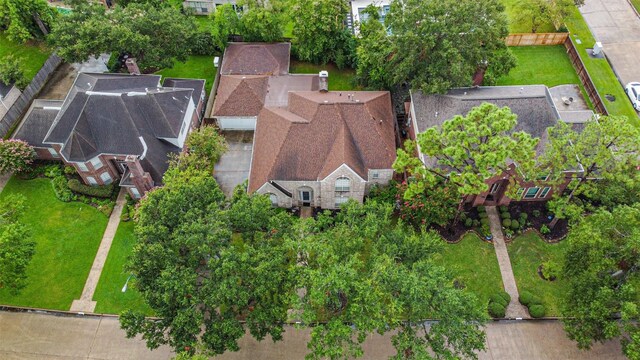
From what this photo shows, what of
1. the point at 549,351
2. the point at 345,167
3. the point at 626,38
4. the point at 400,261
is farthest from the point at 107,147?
the point at 626,38

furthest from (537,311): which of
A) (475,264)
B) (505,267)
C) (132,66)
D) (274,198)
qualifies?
(132,66)

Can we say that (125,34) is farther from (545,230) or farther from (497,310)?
(545,230)

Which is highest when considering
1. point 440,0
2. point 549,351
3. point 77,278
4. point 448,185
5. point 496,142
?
point 440,0

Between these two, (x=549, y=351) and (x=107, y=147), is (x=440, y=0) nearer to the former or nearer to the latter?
(x=549, y=351)

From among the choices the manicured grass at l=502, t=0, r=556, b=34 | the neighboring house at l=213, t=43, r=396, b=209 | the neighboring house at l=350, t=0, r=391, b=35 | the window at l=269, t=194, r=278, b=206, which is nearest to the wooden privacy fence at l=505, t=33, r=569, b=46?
the manicured grass at l=502, t=0, r=556, b=34

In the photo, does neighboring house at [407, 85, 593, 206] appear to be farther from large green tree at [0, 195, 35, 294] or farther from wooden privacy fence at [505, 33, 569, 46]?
large green tree at [0, 195, 35, 294]
